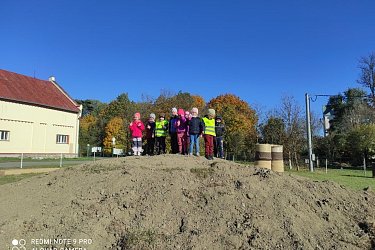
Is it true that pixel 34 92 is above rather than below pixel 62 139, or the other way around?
above

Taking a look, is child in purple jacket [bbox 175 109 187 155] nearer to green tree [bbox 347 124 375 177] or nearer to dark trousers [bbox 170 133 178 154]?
dark trousers [bbox 170 133 178 154]

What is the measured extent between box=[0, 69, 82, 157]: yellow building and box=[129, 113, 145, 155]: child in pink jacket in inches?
1037

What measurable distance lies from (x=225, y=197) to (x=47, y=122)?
1455 inches

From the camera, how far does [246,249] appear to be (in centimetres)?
513

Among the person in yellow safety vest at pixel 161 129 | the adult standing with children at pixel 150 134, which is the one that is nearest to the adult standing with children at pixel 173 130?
the person in yellow safety vest at pixel 161 129

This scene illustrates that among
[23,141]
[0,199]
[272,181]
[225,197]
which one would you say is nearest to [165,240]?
[225,197]

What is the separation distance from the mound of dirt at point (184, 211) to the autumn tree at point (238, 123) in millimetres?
31730

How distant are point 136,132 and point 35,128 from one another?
29079 millimetres

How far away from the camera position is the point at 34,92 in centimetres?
4019

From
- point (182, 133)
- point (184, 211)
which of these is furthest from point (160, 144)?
point (184, 211)

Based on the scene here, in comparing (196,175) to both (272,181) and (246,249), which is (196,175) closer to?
(272,181)

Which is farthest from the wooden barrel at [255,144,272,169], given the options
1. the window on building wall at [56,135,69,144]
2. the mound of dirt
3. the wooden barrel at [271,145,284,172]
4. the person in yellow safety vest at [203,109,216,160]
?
the window on building wall at [56,135,69,144]

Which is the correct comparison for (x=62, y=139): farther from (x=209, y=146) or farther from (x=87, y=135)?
(x=209, y=146)

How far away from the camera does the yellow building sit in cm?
3541
